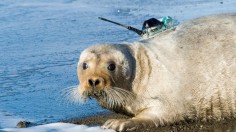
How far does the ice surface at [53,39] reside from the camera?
6176mm

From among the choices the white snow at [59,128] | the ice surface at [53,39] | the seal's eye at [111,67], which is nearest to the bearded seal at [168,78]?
the seal's eye at [111,67]

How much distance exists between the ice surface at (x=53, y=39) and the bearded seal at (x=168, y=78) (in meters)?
0.44

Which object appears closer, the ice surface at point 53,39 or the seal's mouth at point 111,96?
the seal's mouth at point 111,96

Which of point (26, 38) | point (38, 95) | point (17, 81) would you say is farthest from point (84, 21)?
point (38, 95)

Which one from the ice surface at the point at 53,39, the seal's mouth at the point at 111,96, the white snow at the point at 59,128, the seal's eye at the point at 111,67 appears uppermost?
the seal's eye at the point at 111,67

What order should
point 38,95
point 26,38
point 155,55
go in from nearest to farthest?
point 155,55 < point 38,95 < point 26,38

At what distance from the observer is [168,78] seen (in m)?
5.22

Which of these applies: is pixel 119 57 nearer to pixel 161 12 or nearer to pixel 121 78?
pixel 121 78

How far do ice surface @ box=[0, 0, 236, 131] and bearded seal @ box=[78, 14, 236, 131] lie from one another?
17.4 inches

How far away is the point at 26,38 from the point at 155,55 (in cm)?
553

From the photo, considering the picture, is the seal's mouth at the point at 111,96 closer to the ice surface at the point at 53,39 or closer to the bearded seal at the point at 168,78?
the bearded seal at the point at 168,78

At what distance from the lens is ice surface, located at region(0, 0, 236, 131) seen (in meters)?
6.18

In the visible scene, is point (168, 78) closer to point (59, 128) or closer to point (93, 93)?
point (93, 93)

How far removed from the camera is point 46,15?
13633 mm
